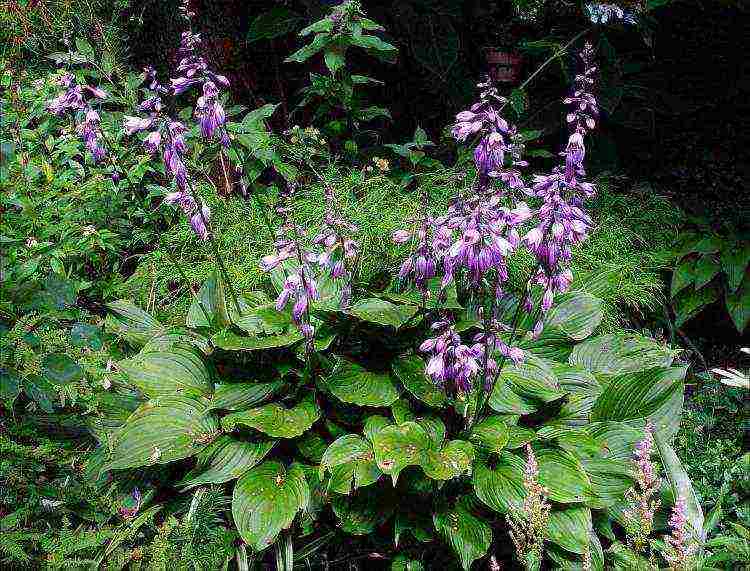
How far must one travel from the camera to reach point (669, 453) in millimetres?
2564

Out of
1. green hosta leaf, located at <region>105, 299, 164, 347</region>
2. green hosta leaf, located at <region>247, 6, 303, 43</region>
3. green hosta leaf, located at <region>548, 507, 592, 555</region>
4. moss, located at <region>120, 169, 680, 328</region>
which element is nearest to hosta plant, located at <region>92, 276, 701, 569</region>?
green hosta leaf, located at <region>548, 507, 592, 555</region>

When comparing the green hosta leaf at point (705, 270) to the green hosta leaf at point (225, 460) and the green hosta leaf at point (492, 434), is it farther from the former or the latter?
the green hosta leaf at point (225, 460)

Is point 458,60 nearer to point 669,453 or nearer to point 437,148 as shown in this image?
point 437,148

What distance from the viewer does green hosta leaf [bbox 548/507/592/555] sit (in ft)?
7.38

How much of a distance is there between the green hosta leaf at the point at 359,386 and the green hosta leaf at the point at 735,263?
2.17 meters

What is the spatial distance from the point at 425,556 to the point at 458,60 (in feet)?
11.0

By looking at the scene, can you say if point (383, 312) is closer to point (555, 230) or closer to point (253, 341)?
point (253, 341)

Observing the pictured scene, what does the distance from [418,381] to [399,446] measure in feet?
0.98

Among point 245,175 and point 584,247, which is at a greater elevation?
point 245,175

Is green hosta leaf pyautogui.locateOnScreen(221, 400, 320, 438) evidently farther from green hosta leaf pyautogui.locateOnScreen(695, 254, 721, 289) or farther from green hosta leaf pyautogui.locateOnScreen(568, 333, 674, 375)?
green hosta leaf pyautogui.locateOnScreen(695, 254, 721, 289)

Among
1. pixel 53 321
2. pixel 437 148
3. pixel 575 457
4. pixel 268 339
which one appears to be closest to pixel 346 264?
pixel 268 339

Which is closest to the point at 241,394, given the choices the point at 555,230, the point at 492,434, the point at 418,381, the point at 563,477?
the point at 418,381

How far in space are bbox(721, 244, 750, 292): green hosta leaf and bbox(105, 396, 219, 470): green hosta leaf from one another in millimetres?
2861

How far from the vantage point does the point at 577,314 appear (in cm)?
A: 302
